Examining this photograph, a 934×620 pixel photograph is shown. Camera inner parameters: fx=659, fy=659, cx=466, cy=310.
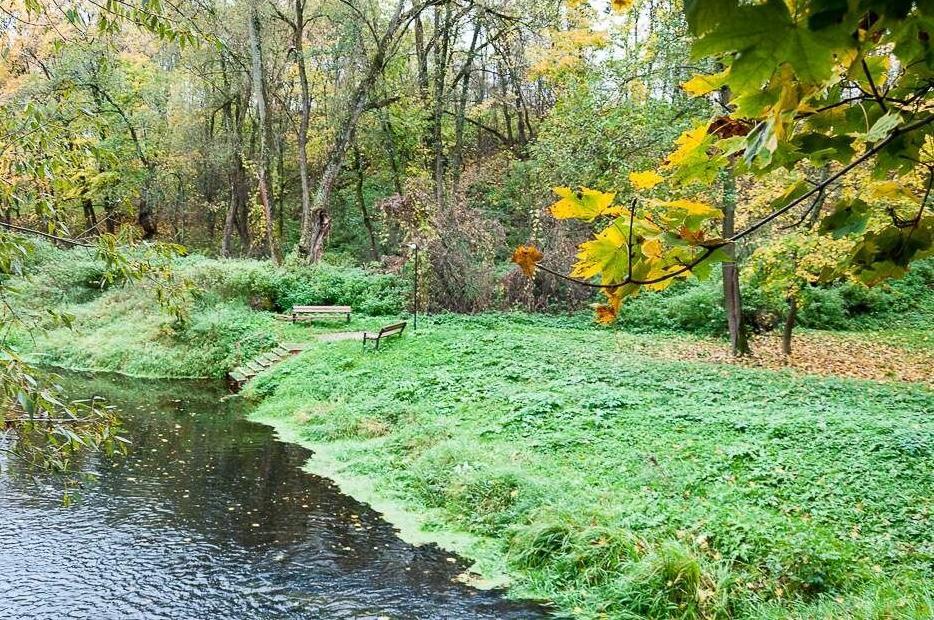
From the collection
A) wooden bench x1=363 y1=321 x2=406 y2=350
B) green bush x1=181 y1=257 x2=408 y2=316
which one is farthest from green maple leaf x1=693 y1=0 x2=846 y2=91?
green bush x1=181 y1=257 x2=408 y2=316

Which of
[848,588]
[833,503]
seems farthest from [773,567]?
[833,503]

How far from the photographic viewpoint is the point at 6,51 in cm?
212

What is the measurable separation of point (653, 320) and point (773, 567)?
12.7 metres

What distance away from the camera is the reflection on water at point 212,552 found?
541 centimetres

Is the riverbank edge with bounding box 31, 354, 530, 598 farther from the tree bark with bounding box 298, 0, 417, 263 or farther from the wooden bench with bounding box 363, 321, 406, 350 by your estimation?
the tree bark with bounding box 298, 0, 417, 263

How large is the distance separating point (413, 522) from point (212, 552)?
208 centimetres

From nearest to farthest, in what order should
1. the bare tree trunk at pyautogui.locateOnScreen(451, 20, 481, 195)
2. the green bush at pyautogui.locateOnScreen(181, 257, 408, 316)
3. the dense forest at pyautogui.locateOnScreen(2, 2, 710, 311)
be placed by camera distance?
the dense forest at pyautogui.locateOnScreen(2, 2, 710, 311) < the green bush at pyautogui.locateOnScreen(181, 257, 408, 316) < the bare tree trunk at pyautogui.locateOnScreen(451, 20, 481, 195)

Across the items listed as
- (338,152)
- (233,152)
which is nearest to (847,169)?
(338,152)

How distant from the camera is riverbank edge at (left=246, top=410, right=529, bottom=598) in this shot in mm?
6000

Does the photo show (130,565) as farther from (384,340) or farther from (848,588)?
(384,340)

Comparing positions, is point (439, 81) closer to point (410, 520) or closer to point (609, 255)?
point (410, 520)

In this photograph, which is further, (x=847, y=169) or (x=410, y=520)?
(x=410, y=520)

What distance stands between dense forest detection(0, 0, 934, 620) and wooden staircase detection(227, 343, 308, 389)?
136 millimetres

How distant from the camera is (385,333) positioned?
1465 centimetres
